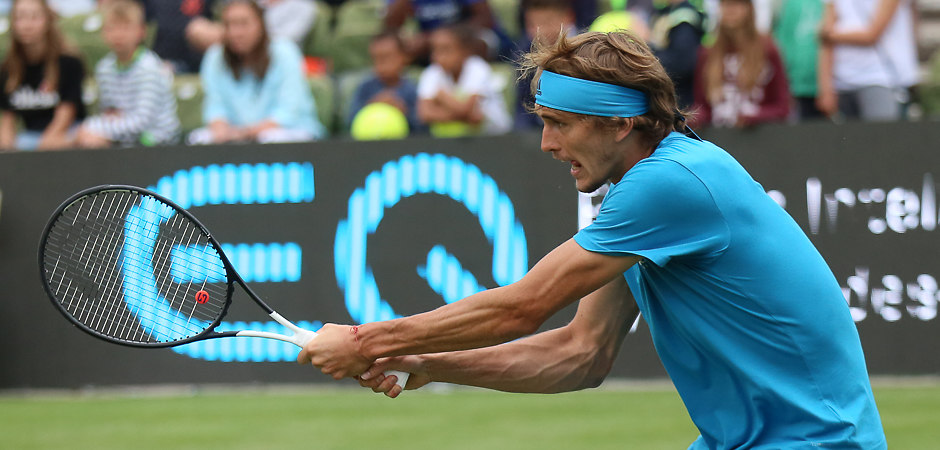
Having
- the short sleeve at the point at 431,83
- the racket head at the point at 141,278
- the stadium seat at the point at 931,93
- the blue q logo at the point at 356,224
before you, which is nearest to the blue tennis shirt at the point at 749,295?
the racket head at the point at 141,278

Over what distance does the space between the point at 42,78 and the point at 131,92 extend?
646mm

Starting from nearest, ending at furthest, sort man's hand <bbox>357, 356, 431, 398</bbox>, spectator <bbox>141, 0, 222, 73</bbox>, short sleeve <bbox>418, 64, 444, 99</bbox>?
man's hand <bbox>357, 356, 431, 398</bbox> → short sleeve <bbox>418, 64, 444, 99</bbox> → spectator <bbox>141, 0, 222, 73</bbox>

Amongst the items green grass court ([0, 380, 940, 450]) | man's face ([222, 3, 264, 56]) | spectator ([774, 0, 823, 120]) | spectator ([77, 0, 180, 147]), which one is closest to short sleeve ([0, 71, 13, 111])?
spectator ([77, 0, 180, 147])

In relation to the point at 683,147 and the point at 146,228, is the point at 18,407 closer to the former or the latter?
the point at 146,228

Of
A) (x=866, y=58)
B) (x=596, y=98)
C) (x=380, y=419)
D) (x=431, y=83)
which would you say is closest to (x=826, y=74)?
(x=866, y=58)

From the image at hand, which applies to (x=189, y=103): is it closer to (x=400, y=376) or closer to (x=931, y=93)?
(x=931, y=93)


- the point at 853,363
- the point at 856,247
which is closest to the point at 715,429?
the point at 853,363

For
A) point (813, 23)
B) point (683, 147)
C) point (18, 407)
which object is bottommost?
point (18, 407)

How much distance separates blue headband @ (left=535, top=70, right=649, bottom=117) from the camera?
3.09m

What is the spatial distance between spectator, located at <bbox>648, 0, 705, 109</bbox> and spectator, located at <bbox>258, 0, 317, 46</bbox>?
3666mm

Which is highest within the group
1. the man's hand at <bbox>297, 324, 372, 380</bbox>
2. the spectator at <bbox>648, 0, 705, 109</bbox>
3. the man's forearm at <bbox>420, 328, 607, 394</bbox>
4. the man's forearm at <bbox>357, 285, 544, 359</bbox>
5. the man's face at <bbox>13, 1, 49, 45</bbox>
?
the man's face at <bbox>13, 1, 49, 45</bbox>

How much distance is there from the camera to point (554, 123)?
3.20 m

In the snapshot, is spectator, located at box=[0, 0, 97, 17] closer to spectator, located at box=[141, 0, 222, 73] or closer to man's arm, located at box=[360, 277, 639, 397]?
spectator, located at box=[141, 0, 222, 73]

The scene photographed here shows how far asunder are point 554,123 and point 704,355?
71 cm
